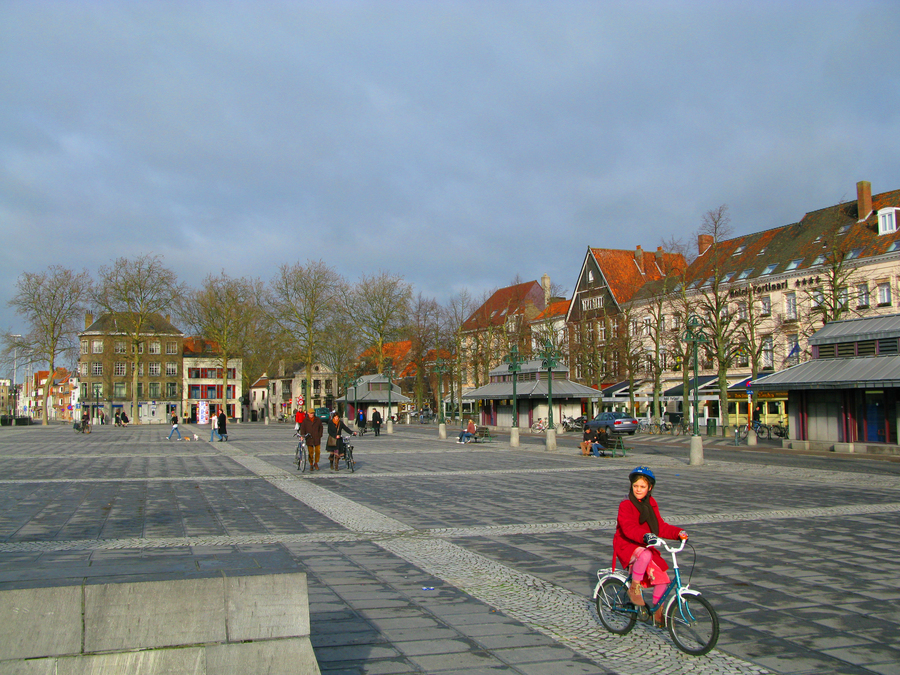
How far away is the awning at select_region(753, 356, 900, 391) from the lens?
26656 millimetres

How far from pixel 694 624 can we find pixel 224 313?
72.7 meters

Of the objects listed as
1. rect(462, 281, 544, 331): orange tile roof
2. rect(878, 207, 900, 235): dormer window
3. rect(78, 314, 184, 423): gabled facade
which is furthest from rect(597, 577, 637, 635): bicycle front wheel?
rect(78, 314, 184, 423): gabled facade

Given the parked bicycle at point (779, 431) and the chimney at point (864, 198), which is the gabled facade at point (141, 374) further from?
the chimney at point (864, 198)

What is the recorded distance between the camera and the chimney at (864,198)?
164 ft

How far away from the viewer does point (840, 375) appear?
28453mm

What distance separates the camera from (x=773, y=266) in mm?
55188

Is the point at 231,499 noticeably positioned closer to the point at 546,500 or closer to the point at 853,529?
the point at 546,500

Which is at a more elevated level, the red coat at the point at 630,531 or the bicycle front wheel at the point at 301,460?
the red coat at the point at 630,531

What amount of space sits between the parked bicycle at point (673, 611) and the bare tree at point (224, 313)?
69298 mm

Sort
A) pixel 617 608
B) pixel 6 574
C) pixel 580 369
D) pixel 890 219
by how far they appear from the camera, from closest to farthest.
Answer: pixel 6 574 < pixel 617 608 < pixel 890 219 < pixel 580 369

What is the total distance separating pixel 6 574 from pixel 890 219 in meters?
52.8

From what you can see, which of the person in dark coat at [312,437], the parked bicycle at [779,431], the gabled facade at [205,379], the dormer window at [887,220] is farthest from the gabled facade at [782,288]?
the gabled facade at [205,379]

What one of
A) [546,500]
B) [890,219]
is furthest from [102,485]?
[890,219]

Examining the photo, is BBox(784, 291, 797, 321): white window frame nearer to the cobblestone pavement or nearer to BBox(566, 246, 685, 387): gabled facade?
BBox(566, 246, 685, 387): gabled facade
